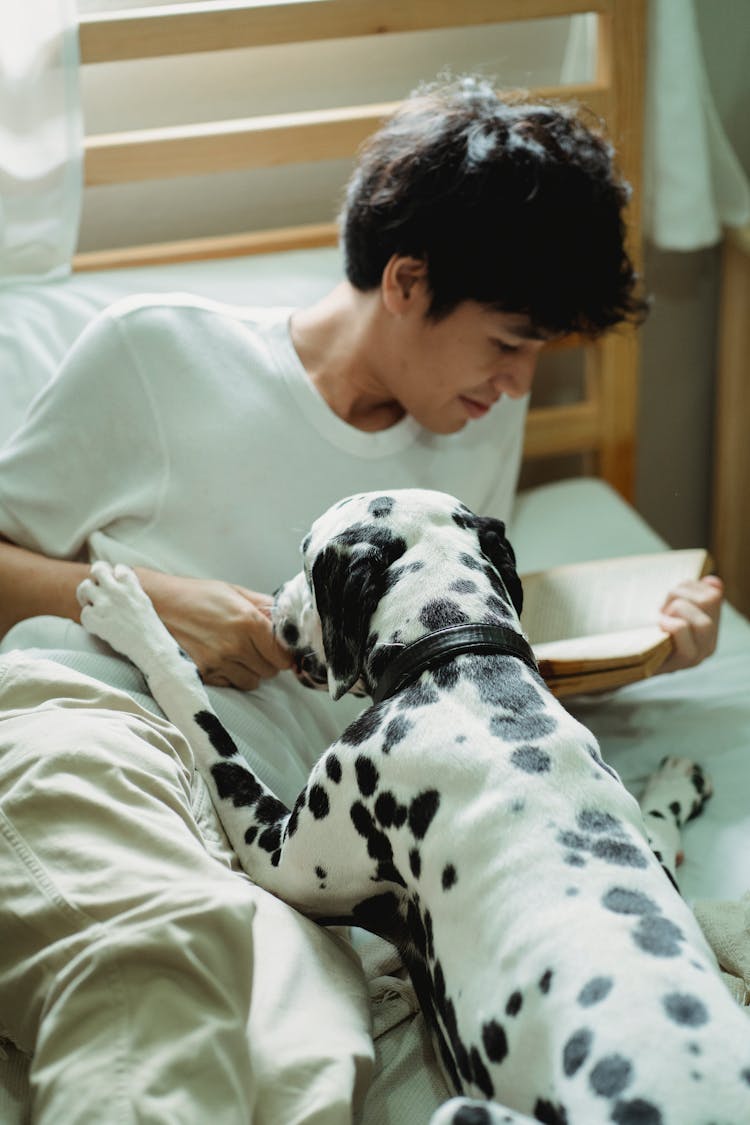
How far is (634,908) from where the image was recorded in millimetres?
954

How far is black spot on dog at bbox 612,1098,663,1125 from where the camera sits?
0.82 m

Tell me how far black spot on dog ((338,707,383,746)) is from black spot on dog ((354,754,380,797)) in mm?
21

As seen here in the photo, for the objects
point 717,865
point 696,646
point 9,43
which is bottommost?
point 717,865

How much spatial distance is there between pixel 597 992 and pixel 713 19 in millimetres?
2113

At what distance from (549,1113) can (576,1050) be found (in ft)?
0.19

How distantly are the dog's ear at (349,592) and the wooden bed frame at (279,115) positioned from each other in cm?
91

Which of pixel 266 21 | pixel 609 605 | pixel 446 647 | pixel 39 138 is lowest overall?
pixel 609 605

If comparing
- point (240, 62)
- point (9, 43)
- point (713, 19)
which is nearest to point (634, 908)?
point (9, 43)

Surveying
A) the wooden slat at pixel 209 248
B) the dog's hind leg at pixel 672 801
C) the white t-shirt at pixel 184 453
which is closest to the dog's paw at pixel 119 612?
the white t-shirt at pixel 184 453

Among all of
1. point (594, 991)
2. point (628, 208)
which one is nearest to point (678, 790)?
point (594, 991)

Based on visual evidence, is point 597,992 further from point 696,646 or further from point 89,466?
point 89,466

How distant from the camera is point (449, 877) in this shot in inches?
40.8

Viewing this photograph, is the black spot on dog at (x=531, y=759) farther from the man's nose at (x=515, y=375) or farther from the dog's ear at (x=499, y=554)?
the man's nose at (x=515, y=375)

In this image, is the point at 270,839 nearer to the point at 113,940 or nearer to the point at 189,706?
the point at 189,706
